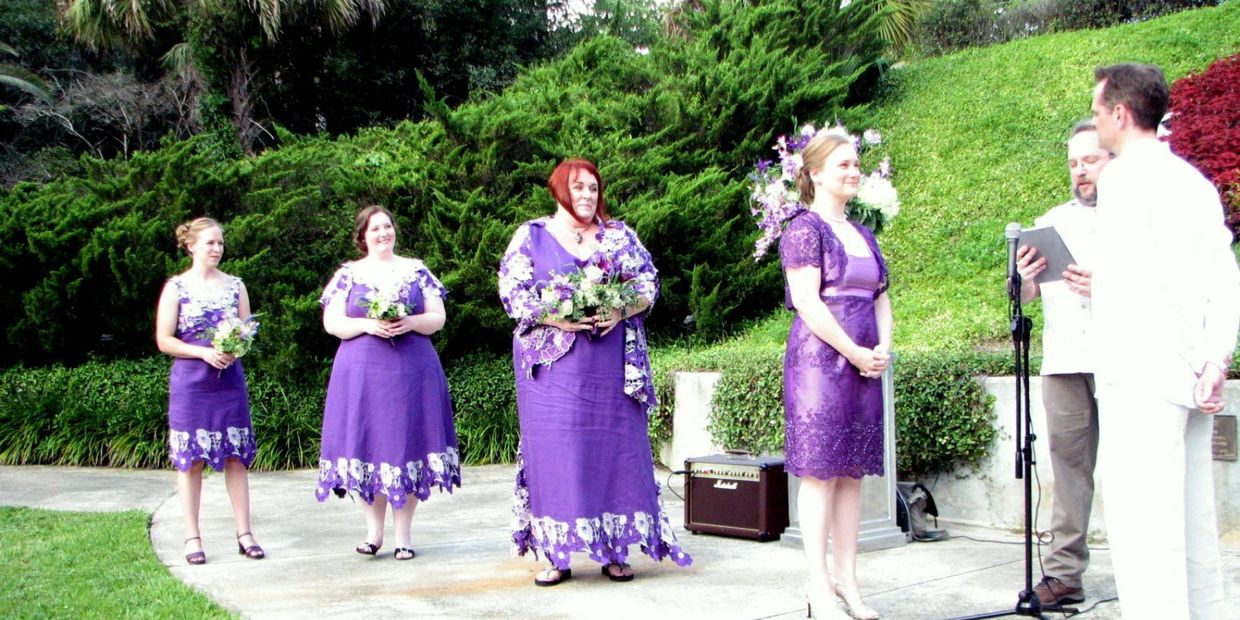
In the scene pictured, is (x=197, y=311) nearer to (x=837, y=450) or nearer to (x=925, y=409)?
(x=837, y=450)

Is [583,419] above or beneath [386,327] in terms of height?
beneath

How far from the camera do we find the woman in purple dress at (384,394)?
6.13 meters

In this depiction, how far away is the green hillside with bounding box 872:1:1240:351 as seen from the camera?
10.6 m

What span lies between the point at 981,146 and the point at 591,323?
34.7 ft

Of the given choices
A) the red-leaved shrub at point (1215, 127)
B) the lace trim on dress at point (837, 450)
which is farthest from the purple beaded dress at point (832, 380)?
the red-leaved shrub at point (1215, 127)

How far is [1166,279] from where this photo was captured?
3.43 meters

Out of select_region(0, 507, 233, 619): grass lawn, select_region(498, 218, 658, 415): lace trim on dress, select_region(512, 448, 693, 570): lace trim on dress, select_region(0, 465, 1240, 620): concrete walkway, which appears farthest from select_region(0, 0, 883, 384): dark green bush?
select_region(512, 448, 693, 570): lace trim on dress

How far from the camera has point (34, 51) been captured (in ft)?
73.2

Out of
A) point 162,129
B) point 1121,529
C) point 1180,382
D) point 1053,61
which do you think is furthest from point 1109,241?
point 162,129

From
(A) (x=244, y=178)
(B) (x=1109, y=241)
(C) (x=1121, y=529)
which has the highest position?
(A) (x=244, y=178)

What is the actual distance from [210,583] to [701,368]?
4231mm

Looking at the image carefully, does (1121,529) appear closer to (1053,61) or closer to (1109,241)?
(1109,241)

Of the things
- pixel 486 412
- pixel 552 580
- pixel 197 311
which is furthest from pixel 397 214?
pixel 552 580

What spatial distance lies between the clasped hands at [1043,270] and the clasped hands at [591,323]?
1861mm
